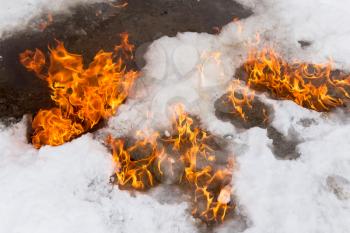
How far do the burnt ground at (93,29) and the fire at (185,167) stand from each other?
4.82ft

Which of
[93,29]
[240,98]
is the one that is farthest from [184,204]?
[93,29]

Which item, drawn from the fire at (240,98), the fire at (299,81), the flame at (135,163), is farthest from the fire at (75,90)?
the fire at (299,81)

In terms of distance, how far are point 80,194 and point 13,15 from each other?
3513mm

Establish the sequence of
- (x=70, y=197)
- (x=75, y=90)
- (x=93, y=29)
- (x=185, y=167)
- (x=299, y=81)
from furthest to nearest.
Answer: (x=93, y=29) → (x=299, y=81) → (x=75, y=90) → (x=185, y=167) → (x=70, y=197)

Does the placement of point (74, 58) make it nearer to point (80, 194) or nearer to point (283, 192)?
point (80, 194)

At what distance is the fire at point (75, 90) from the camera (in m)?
5.53

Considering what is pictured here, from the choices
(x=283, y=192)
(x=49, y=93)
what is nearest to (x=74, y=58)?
(x=49, y=93)

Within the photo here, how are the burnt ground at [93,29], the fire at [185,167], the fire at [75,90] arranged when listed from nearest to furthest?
the fire at [185,167] < the fire at [75,90] < the burnt ground at [93,29]

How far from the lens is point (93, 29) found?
692cm

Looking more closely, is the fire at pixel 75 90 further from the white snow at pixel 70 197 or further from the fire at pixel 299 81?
the fire at pixel 299 81

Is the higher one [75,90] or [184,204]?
[75,90]

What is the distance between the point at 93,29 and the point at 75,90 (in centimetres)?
154

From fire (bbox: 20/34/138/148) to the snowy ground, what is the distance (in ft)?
0.59

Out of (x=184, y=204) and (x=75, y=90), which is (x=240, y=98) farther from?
(x=75, y=90)
